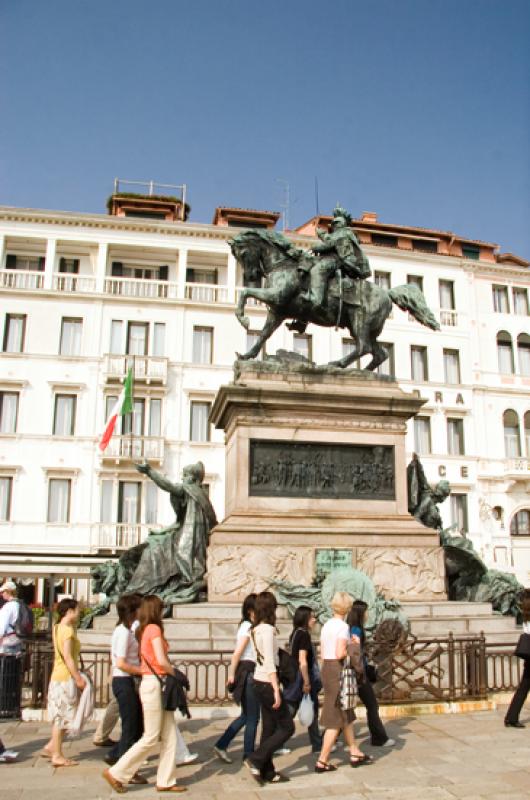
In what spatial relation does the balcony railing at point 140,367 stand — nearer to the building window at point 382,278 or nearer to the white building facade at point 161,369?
the white building facade at point 161,369

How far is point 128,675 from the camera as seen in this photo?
691 cm

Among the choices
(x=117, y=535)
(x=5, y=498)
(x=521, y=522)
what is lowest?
(x=117, y=535)

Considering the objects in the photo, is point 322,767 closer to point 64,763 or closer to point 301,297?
point 64,763

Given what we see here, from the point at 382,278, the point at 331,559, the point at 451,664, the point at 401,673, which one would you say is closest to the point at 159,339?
the point at 382,278

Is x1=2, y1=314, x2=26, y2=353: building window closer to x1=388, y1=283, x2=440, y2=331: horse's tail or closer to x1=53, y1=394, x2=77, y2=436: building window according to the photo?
x1=53, y1=394, x2=77, y2=436: building window

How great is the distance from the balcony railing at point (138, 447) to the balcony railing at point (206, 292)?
24.9 feet

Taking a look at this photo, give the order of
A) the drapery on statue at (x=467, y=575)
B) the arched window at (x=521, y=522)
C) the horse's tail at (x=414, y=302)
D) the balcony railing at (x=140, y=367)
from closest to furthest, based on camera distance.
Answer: the drapery on statue at (x=467, y=575) < the horse's tail at (x=414, y=302) < the balcony railing at (x=140, y=367) < the arched window at (x=521, y=522)

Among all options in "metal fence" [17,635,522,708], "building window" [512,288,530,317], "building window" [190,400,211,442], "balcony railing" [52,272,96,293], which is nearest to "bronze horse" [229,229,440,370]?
"metal fence" [17,635,522,708]

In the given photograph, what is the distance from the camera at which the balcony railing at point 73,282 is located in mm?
38438

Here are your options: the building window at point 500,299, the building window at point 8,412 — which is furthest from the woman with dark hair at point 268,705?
the building window at point 500,299

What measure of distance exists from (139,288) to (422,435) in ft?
51.1

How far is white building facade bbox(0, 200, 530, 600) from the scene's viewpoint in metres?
35.7

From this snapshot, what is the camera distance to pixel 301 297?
45.3 feet

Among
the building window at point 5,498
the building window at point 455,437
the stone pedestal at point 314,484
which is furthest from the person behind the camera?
the building window at point 455,437
